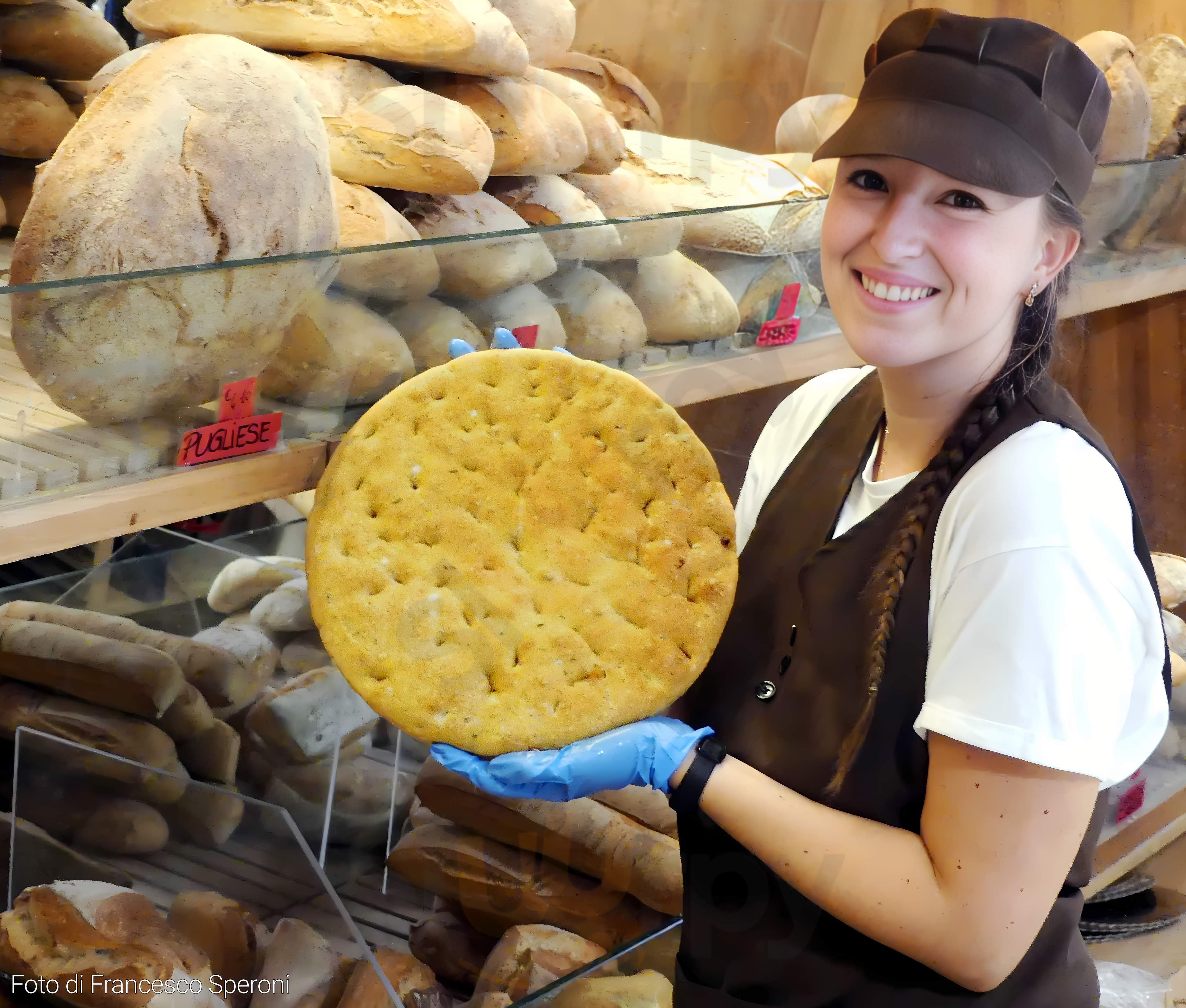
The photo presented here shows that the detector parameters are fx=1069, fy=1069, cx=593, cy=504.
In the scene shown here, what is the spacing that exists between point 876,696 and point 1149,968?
4.73 feet

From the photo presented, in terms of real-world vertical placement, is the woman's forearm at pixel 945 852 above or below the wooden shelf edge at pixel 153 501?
below

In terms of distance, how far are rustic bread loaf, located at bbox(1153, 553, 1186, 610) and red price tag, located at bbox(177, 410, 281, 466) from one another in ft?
6.07

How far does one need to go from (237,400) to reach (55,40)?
0.84 meters

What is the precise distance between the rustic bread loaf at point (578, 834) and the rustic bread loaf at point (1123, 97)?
1.37 metres

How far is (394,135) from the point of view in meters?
1.14

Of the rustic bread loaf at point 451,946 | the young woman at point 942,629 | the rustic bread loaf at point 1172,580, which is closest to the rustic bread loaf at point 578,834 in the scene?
the rustic bread loaf at point 451,946

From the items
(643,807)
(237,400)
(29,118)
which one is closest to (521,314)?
(237,400)

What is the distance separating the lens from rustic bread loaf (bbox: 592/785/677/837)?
52.7 inches

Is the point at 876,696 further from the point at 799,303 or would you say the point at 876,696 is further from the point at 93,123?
the point at 93,123

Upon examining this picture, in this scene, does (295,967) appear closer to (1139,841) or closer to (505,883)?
(505,883)

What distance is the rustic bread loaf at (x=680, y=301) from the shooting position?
120 cm

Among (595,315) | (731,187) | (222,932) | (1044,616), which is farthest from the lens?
(731,187)

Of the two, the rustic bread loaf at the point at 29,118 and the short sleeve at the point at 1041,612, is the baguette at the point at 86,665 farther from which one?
the short sleeve at the point at 1041,612

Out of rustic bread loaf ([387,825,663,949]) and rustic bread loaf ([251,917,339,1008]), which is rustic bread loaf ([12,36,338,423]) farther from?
rustic bread loaf ([387,825,663,949])
